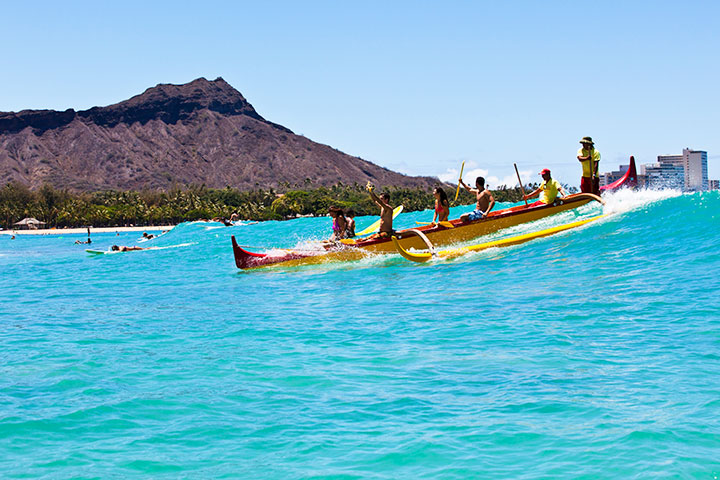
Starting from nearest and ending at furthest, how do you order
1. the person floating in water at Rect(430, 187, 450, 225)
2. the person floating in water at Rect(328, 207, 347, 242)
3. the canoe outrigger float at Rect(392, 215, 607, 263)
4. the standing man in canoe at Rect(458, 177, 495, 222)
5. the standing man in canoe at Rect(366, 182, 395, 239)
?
the canoe outrigger float at Rect(392, 215, 607, 263) → the standing man in canoe at Rect(366, 182, 395, 239) → the person floating in water at Rect(430, 187, 450, 225) → the standing man in canoe at Rect(458, 177, 495, 222) → the person floating in water at Rect(328, 207, 347, 242)

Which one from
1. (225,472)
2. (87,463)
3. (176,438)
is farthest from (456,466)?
(87,463)

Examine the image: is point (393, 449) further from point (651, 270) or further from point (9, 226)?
point (9, 226)

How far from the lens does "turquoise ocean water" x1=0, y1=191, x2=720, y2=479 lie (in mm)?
4887

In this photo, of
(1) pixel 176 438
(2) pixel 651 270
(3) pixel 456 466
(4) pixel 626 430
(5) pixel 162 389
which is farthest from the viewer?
(2) pixel 651 270

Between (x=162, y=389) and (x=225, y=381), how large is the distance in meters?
0.67

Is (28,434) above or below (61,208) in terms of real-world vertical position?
below

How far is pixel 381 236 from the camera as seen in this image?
1762 centimetres

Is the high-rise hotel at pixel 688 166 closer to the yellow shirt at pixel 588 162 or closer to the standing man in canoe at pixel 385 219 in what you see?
the yellow shirt at pixel 588 162

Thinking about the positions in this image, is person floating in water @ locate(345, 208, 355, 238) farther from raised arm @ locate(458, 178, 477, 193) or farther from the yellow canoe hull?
raised arm @ locate(458, 178, 477, 193)

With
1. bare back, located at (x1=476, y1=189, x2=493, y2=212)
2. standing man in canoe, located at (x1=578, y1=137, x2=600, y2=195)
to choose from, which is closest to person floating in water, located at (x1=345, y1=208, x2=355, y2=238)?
bare back, located at (x1=476, y1=189, x2=493, y2=212)

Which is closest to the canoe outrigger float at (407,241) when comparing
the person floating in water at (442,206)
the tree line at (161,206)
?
the person floating in water at (442,206)

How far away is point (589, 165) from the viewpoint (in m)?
19.8

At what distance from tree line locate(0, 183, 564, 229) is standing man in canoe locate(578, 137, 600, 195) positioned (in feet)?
331

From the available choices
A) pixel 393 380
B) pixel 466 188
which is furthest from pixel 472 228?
pixel 393 380
